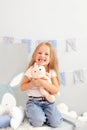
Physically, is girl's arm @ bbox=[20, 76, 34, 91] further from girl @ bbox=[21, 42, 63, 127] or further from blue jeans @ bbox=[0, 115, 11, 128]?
blue jeans @ bbox=[0, 115, 11, 128]

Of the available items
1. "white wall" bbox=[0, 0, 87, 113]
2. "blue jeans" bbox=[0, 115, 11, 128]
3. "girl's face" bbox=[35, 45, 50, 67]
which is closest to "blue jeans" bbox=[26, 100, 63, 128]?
"blue jeans" bbox=[0, 115, 11, 128]

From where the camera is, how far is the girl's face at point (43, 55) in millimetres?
1595

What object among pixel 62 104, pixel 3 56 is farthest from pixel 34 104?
pixel 62 104

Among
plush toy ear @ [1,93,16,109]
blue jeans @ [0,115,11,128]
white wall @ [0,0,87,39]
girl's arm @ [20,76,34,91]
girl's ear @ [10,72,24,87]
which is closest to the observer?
blue jeans @ [0,115,11,128]

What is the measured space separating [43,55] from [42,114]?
0.33 m

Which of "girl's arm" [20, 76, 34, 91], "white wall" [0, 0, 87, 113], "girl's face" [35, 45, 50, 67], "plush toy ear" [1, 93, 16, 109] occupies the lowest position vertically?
"plush toy ear" [1, 93, 16, 109]

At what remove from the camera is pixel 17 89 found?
1861mm

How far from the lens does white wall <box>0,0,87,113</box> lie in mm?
1985

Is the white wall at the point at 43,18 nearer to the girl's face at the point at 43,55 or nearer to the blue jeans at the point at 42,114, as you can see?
the girl's face at the point at 43,55

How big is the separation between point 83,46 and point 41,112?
91 centimetres

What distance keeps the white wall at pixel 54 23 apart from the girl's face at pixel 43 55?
46 cm

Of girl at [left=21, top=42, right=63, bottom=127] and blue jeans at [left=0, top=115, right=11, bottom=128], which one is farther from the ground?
girl at [left=21, top=42, right=63, bottom=127]

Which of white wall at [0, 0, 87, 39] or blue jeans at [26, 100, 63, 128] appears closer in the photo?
blue jeans at [26, 100, 63, 128]

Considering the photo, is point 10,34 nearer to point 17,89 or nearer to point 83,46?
point 17,89
